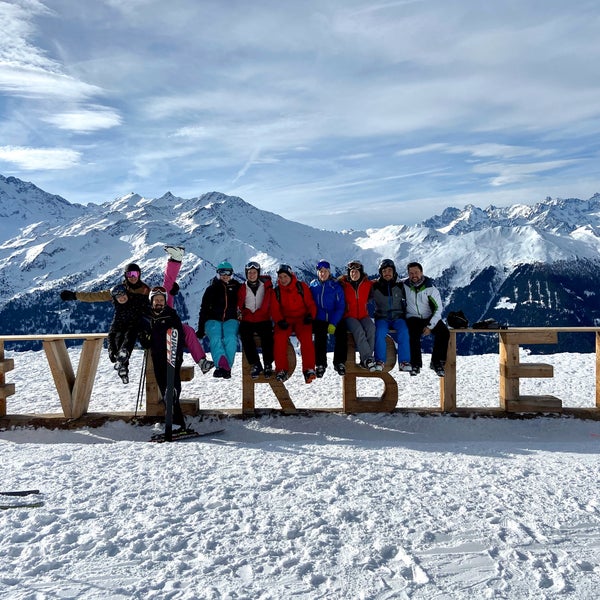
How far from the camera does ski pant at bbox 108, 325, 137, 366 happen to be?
778cm

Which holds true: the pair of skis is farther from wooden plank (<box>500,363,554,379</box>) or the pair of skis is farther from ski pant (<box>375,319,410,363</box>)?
wooden plank (<box>500,363,554,379</box>)

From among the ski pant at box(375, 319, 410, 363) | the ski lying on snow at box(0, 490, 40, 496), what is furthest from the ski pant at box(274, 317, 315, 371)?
the ski lying on snow at box(0, 490, 40, 496)

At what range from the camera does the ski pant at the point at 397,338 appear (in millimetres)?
7910

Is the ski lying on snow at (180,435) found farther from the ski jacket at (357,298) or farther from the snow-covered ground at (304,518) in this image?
the ski jacket at (357,298)

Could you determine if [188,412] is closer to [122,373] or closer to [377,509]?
[122,373]

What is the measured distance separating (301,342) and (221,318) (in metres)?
1.29

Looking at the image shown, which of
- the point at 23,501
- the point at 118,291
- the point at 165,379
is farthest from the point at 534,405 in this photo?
the point at 23,501

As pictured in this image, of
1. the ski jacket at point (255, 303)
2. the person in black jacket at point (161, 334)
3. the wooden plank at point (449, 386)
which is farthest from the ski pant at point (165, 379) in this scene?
the wooden plank at point (449, 386)

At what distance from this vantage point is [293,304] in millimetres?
7941

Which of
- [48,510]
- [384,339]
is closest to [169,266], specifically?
[384,339]

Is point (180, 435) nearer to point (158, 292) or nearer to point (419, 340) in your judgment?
point (158, 292)

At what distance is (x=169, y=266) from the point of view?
27.1ft

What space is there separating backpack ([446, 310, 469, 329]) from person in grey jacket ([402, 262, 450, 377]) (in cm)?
19

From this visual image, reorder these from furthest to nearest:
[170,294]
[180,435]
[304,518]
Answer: [170,294] < [180,435] < [304,518]
